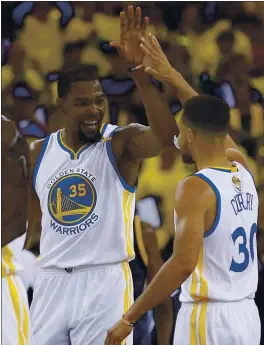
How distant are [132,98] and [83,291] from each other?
3.56 feet

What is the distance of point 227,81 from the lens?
369cm

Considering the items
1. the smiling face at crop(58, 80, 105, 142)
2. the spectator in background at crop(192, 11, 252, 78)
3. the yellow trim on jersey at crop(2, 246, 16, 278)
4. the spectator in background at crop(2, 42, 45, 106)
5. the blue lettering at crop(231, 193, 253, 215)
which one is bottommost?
the yellow trim on jersey at crop(2, 246, 16, 278)

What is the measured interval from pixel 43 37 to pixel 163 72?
82 cm

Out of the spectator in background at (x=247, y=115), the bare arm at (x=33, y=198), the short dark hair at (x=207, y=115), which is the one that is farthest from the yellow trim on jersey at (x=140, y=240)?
the short dark hair at (x=207, y=115)

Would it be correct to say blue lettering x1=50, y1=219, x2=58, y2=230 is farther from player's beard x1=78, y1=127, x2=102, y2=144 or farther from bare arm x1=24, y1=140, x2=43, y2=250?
player's beard x1=78, y1=127, x2=102, y2=144

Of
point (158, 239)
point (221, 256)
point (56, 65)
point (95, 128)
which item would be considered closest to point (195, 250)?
point (221, 256)

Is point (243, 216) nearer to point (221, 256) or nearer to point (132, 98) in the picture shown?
point (221, 256)

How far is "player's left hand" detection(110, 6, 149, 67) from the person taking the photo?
10.1 feet

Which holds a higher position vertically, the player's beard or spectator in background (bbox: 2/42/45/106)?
spectator in background (bbox: 2/42/45/106)

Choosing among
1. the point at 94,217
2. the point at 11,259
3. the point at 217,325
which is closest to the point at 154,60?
the point at 94,217

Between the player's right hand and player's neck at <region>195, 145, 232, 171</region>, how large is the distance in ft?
1.88

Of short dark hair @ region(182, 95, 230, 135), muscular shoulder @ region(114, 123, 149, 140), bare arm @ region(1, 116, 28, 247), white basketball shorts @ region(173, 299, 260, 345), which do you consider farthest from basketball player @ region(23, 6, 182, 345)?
bare arm @ region(1, 116, 28, 247)

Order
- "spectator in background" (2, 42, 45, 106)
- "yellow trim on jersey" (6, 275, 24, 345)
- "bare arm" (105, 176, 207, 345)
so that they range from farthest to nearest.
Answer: "spectator in background" (2, 42, 45, 106), "bare arm" (105, 176, 207, 345), "yellow trim on jersey" (6, 275, 24, 345)

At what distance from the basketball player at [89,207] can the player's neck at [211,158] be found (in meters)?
0.42
